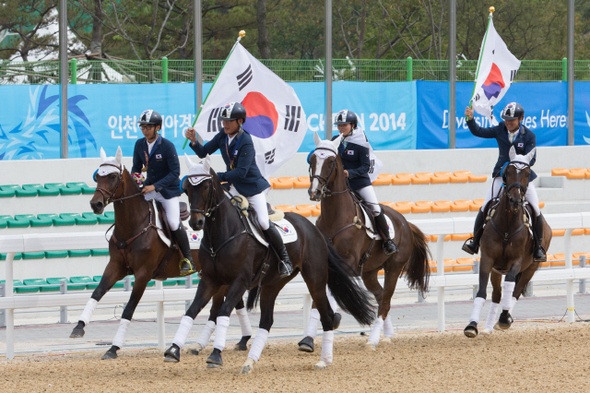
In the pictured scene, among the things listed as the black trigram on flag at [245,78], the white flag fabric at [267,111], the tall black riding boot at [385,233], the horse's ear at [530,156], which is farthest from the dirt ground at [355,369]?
the black trigram on flag at [245,78]

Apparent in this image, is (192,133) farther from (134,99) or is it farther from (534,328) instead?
(134,99)

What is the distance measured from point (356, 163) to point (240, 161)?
2.30m

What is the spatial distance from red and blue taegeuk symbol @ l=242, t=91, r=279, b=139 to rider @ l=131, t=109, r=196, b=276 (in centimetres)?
122

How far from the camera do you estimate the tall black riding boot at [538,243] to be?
10.2m

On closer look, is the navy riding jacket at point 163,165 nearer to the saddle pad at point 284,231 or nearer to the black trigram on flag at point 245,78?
the black trigram on flag at point 245,78

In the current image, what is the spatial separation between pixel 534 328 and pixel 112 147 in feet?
31.4

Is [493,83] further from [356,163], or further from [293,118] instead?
[293,118]

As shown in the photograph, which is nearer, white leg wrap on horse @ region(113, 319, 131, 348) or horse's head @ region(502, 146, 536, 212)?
white leg wrap on horse @ region(113, 319, 131, 348)

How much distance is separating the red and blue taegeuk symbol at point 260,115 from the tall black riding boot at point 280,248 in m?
2.39

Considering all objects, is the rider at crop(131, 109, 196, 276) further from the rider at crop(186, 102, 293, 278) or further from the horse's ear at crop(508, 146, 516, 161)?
the horse's ear at crop(508, 146, 516, 161)

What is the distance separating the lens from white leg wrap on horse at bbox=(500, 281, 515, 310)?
385 inches

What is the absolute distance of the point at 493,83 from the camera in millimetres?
11883

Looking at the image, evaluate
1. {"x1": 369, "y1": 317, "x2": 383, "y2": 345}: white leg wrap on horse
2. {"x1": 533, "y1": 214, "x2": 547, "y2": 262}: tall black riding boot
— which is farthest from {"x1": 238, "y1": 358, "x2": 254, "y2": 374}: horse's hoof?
{"x1": 533, "y1": 214, "x2": 547, "y2": 262}: tall black riding boot

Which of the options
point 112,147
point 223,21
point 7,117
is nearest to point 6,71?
point 7,117
